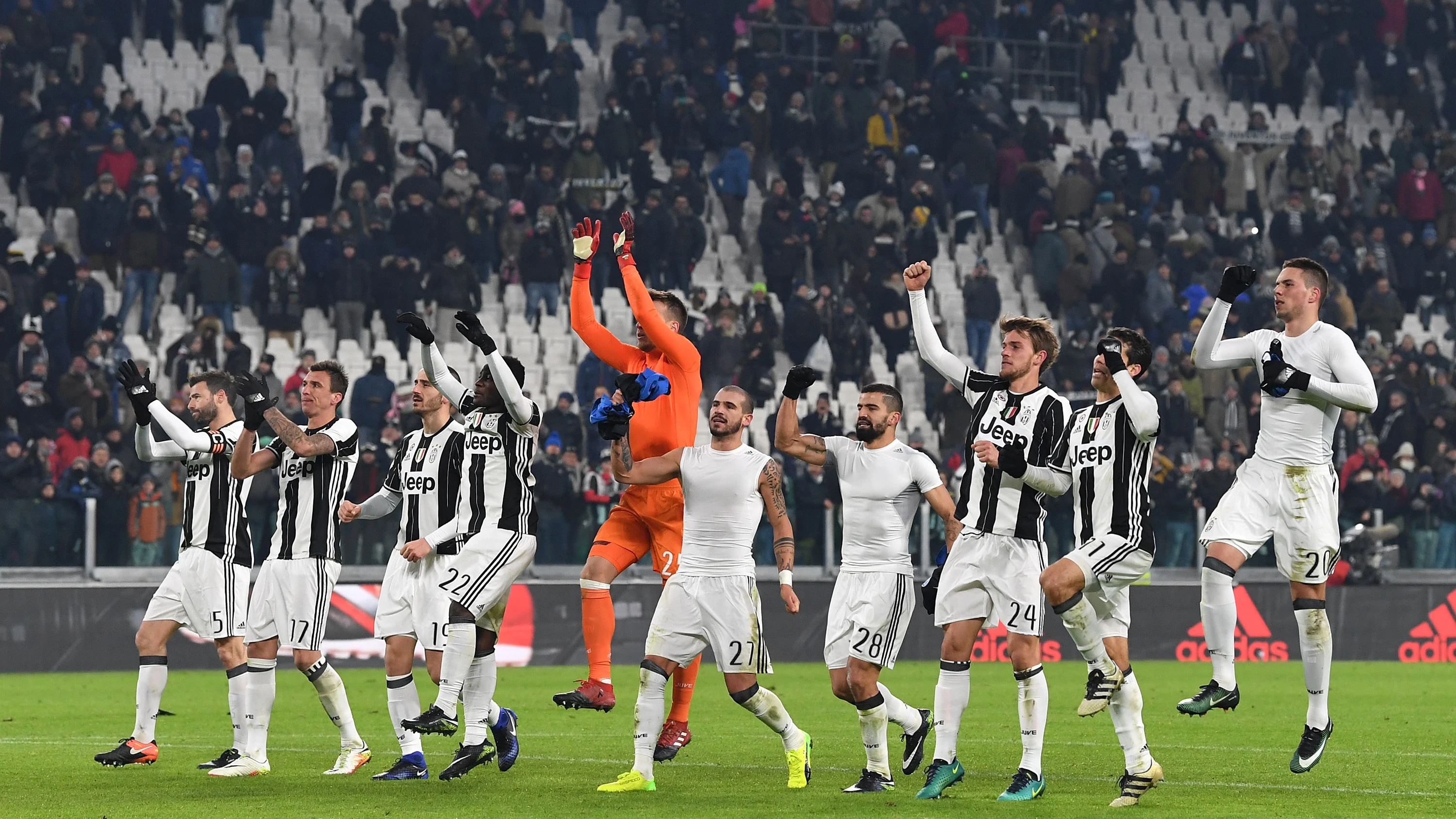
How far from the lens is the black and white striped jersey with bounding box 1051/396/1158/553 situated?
1012 cm

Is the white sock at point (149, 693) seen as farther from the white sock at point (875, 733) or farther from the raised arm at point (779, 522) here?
the white sock at point (875, 733)

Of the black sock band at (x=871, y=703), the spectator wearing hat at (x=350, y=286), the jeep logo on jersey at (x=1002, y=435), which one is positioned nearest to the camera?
the jeep logo on jersey at (x=1002, y=435)

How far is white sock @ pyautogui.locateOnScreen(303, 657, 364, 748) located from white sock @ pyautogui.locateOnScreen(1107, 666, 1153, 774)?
444 cm

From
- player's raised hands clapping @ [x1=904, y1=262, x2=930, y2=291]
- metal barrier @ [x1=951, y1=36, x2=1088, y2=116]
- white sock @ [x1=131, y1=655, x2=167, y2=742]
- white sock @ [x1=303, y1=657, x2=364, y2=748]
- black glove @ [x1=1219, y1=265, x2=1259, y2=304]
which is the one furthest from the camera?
metal barrier @ [x1=951, y1=36, x2=1088, y2=116]

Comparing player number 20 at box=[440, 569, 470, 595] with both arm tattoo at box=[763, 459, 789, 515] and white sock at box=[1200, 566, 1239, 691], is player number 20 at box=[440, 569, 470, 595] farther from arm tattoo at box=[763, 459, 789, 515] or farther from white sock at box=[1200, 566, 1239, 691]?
white sock at box=[1200, 566, 1239, 691]

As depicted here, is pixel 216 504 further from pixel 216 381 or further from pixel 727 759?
pixel 727 759

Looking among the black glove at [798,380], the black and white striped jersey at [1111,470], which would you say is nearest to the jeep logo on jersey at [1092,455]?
the black and white striped jersey at [1111,470]

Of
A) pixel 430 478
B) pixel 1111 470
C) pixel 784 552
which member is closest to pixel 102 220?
pixel 430 478

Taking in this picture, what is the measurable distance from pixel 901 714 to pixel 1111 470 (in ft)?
6.18

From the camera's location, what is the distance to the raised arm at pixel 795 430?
987 centimetres

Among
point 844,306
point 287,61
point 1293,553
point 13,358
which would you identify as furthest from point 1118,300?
point 1293,553

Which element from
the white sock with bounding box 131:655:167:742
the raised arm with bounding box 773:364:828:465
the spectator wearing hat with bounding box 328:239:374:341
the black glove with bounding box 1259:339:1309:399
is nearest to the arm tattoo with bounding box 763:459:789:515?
the raised arm with bounding box 773:364:828:465

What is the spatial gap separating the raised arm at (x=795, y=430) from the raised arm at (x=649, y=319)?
4.00 ft

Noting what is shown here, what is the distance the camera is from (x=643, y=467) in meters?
10.5
